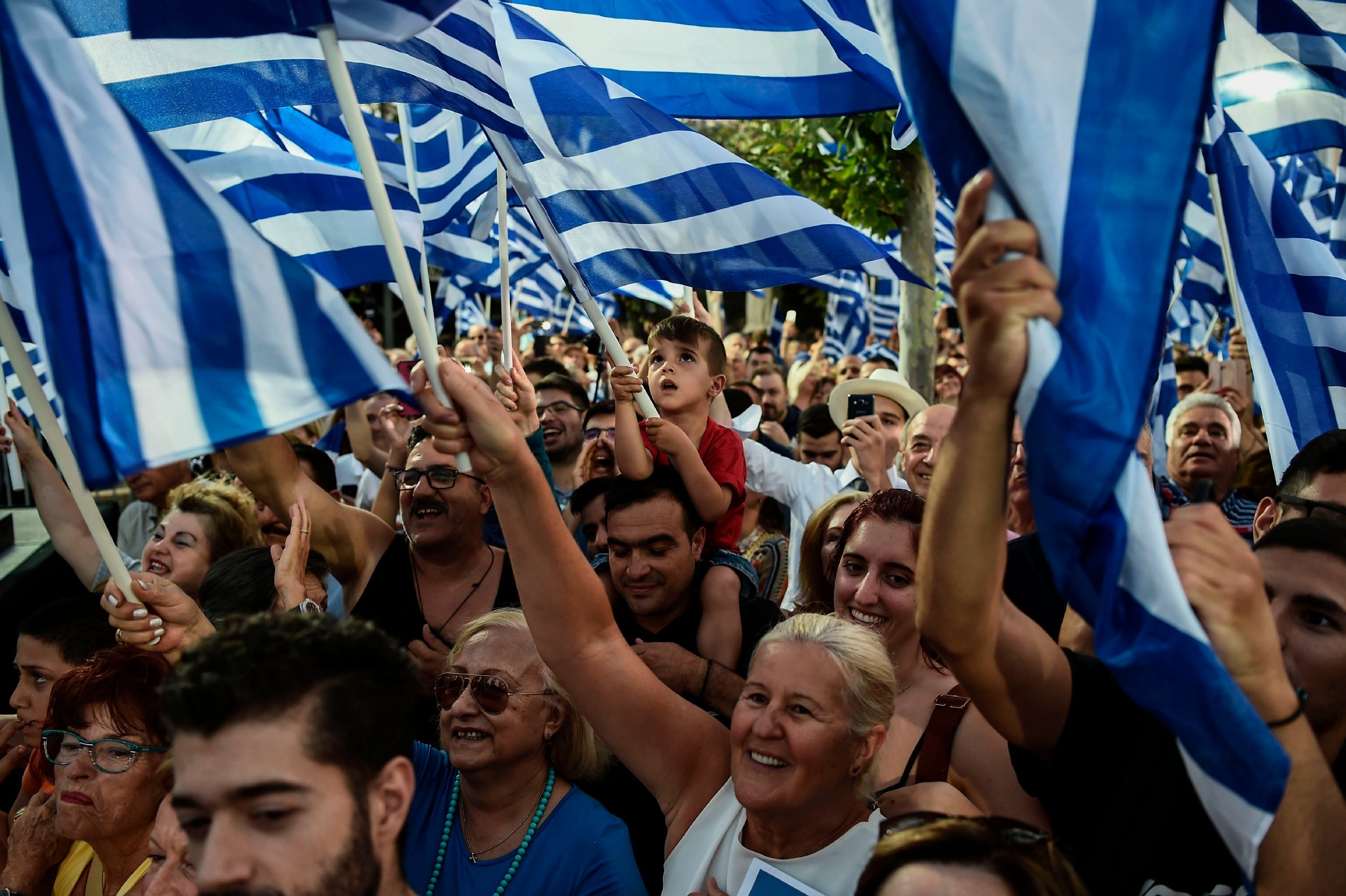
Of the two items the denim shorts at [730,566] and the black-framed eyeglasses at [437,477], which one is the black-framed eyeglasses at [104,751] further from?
the denim shorts at [730,566]

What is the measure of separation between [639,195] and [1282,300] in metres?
2.24

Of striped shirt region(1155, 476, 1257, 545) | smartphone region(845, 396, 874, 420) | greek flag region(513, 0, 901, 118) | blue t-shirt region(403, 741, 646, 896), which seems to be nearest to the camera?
blue t-shirt region(403, 741, 646, 896)

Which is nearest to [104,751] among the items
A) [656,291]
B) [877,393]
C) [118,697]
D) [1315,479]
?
[118,697]

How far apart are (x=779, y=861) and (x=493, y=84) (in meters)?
2.54

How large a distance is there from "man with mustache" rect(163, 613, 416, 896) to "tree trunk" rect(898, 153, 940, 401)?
400 inches

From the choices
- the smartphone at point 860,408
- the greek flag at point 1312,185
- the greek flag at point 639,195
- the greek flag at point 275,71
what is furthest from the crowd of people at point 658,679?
the greek flag at point 1312,185

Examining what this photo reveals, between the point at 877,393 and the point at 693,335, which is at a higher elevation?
the point at 693,335

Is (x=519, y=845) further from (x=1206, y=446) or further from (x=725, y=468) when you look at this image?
(x=1206, y=446)

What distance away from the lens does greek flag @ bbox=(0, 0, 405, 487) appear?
2.11 metres

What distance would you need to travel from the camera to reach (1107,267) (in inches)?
72.6

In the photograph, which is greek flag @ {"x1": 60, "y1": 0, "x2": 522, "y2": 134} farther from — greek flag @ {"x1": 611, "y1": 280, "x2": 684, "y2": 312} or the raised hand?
→ greek flag @ {"x1": 611, "y1": 280, "x2": 684, "y2": 312}

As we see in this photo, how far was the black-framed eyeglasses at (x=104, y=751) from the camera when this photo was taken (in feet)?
9.48

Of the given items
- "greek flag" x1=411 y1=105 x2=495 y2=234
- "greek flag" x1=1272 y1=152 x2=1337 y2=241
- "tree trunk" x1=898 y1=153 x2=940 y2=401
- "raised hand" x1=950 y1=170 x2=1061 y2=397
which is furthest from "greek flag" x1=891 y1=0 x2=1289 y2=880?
"tree trunk" x1=898 y1=153 x2=940 y2=401

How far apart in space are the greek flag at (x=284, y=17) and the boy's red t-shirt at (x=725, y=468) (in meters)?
2.44
